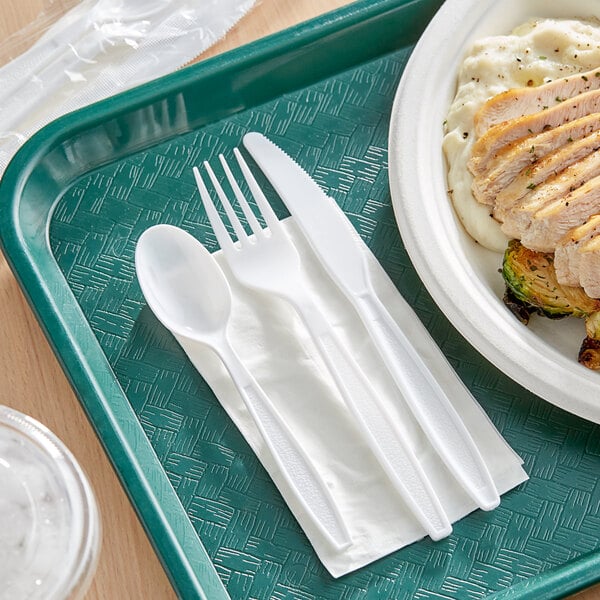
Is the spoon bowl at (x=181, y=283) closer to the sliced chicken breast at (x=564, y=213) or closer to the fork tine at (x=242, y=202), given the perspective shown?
the fork tine at (x=242, y=202)

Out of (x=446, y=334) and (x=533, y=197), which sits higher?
(x=533, y=197)

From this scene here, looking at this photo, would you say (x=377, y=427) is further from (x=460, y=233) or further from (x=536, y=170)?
(x=536, y=170)

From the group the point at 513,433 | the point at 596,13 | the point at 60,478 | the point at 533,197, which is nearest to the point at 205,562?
the point at 60,478

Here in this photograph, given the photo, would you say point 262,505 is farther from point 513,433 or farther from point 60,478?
point 513,433

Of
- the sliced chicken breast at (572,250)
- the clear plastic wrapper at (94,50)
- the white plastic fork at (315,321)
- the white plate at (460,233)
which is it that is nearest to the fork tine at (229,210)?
the white plastic fork at (315,321)

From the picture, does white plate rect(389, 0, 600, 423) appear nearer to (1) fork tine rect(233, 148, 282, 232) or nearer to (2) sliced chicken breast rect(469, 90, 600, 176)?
(2) sliced chicken breast rect(469, 90, 600, 176)
